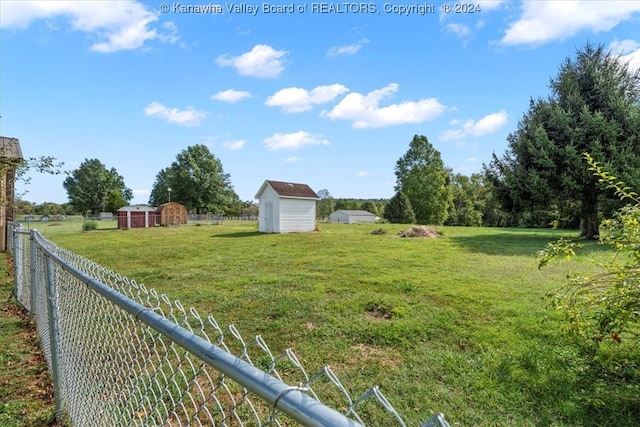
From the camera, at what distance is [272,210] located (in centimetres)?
1811

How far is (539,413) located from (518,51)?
35.0ft

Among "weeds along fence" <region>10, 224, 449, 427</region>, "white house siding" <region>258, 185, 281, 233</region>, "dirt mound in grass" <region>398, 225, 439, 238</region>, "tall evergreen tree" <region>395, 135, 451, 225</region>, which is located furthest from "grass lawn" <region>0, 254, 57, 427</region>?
"tall evergreen tree" <region>395, 135, 451, 225</region>

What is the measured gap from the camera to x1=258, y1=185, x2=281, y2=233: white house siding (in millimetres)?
17844

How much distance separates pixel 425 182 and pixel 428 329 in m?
32.4

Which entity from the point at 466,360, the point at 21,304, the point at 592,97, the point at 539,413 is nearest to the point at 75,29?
the point at 21,304

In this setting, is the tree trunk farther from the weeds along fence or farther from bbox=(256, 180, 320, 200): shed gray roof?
the weeds along fence

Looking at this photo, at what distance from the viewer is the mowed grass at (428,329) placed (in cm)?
253

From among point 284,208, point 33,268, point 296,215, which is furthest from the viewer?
point 296,215

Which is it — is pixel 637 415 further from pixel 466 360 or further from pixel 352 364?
pixel 352 364

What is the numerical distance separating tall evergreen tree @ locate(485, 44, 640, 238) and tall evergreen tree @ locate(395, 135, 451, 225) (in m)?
21.0

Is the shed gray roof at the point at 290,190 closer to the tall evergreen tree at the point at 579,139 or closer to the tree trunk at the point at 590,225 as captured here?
the tall evergreen tree at the point at 579,139

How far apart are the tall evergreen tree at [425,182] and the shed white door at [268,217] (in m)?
20.3

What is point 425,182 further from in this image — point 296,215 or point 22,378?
point 22,378

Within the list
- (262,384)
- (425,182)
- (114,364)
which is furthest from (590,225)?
(425,182)
